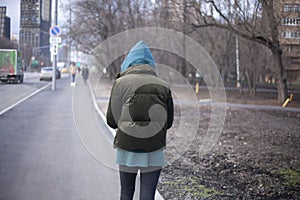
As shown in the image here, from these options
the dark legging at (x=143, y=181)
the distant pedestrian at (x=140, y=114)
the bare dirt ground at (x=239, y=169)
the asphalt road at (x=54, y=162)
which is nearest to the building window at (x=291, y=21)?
the bare dirt ground at (x=239, y=169)

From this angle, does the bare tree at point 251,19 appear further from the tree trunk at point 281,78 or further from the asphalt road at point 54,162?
the asphalt road at point 54,162

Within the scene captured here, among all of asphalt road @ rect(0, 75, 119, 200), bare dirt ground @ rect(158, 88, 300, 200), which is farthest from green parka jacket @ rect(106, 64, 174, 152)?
bare dirt ground @ rect(158, 88, 300, 200)

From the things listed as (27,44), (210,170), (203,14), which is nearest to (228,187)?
(210,170)

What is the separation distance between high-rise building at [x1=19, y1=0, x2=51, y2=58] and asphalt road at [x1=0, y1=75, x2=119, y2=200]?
6.36ft

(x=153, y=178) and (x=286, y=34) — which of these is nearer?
(x=153, y=178)

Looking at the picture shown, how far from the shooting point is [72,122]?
11.4 metres

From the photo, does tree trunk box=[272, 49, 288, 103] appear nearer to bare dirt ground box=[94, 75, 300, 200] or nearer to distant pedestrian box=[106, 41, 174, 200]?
bare dirt ground box=[94, 75, 300, 200]

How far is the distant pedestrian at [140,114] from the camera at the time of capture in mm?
3500

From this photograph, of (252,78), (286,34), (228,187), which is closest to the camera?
(228,187)

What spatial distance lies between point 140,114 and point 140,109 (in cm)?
4

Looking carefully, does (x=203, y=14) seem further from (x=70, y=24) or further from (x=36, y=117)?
(x=36, y=117)

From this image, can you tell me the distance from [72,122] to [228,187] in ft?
21.4

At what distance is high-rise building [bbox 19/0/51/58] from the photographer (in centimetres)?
723

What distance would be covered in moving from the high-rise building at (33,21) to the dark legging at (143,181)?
4.49 m
